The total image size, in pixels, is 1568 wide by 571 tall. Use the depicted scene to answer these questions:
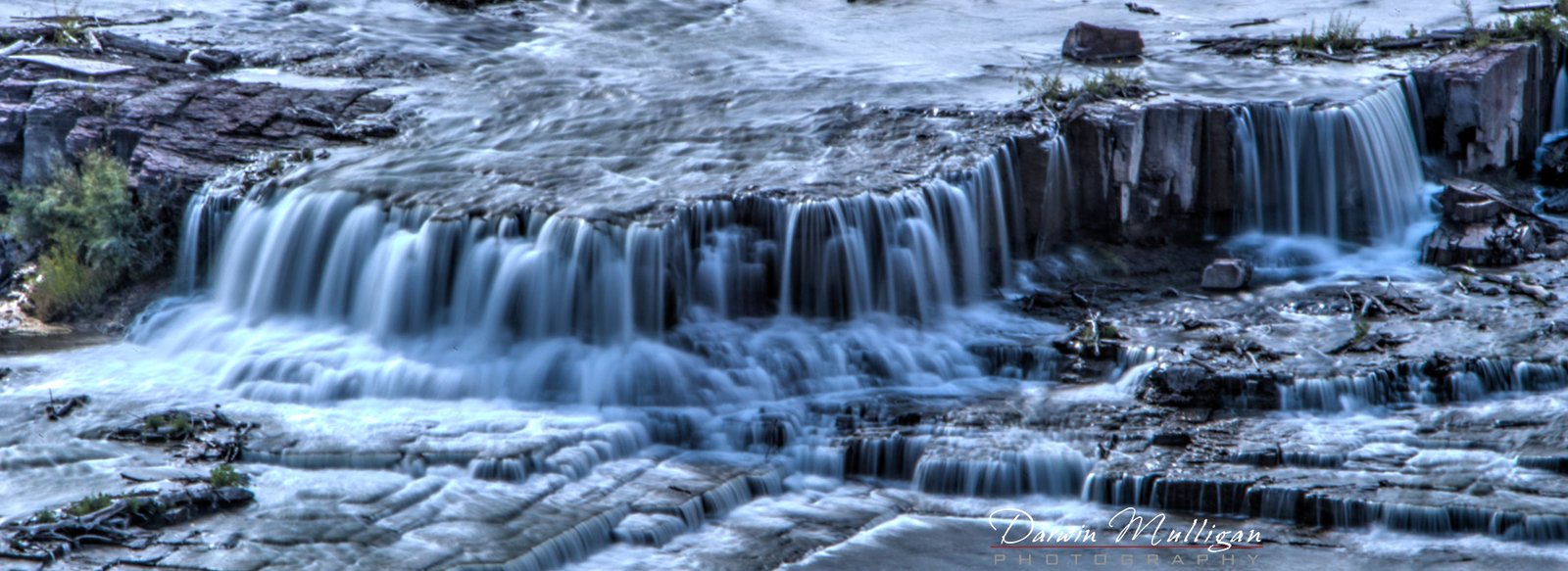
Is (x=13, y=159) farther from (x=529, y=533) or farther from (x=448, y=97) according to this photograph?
(x=529, y=533)

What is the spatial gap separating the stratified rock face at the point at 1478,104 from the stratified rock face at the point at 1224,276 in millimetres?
3420

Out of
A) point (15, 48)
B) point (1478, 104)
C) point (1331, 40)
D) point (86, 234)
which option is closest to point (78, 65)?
point (15, 48)

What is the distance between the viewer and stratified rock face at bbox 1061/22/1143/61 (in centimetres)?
1531

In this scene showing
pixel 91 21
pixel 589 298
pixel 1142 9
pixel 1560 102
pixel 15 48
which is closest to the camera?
pixel 589 298

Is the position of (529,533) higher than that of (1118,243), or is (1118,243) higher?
(1118,243)

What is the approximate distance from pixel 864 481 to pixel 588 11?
33.2 feet

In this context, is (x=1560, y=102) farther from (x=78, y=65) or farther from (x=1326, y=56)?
(x=78, y=65)

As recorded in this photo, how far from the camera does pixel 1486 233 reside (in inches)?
502

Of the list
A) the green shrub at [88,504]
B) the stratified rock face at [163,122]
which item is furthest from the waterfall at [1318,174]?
the green shrub at [88,504]

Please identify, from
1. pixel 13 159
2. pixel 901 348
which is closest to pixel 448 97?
pixel 13 159

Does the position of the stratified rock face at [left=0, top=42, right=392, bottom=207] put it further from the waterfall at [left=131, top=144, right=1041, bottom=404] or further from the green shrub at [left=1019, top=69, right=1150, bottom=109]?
the green shrub at [left=1019, top=69, right=1150, bottom=109]

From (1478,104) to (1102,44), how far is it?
3.37 meters

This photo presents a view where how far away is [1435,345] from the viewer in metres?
10.5

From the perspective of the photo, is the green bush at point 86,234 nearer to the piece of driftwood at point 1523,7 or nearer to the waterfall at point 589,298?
the waterfall at point 589,298
